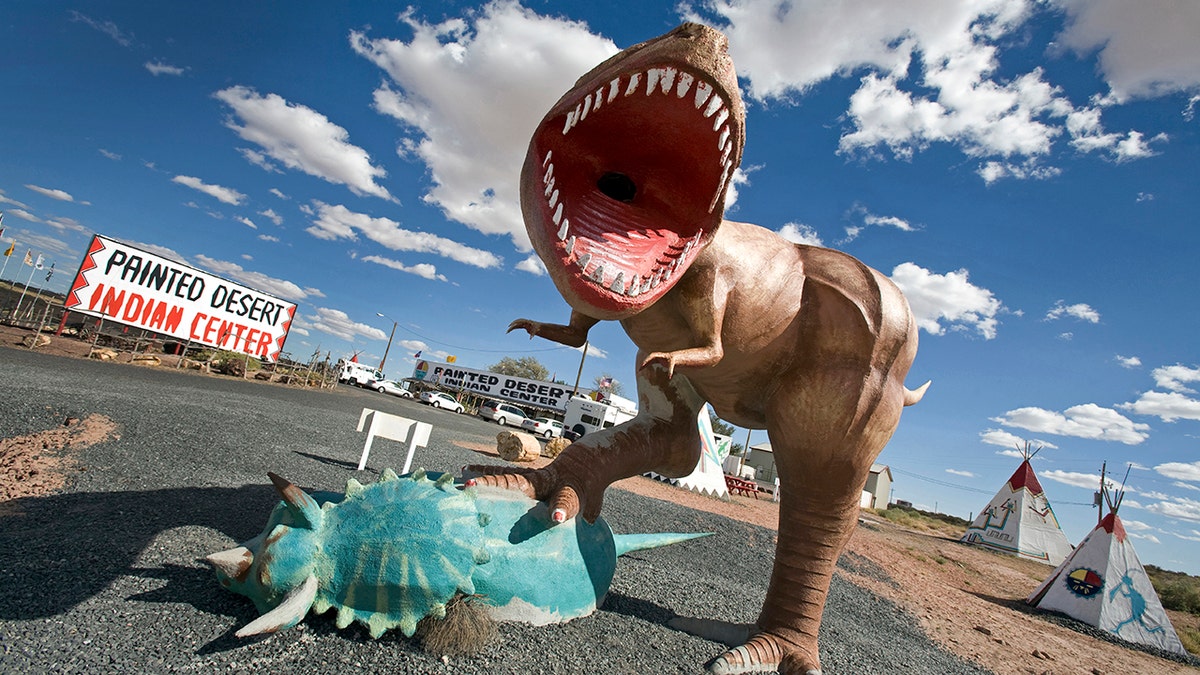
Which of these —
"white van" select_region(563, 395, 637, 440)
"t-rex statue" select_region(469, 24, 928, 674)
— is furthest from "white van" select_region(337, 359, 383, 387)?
"t-rex statue" select_region(469, 24, 928, 674)

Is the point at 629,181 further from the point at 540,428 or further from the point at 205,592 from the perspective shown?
the point at 540,428

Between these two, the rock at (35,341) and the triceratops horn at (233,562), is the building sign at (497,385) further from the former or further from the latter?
the triceratops horn at (233,562)

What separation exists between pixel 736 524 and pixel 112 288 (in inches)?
796

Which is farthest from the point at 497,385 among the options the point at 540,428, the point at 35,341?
the point at 35,341

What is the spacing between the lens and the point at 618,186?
1797 mm

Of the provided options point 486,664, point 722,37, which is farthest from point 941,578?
point 722,37

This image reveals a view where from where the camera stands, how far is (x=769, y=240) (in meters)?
2.34

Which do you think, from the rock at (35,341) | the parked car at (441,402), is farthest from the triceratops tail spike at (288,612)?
the parked car at (441,402)

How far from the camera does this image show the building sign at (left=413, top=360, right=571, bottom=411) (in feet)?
107

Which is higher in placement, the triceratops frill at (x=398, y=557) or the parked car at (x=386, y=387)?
the triceratops frill at (x=398, y=557)

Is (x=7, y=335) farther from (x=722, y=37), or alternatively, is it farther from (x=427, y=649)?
(x=722, y=37)

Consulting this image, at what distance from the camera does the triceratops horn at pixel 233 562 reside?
1669mm

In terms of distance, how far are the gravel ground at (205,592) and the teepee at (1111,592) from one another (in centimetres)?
556

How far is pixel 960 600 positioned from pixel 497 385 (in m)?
31.2
